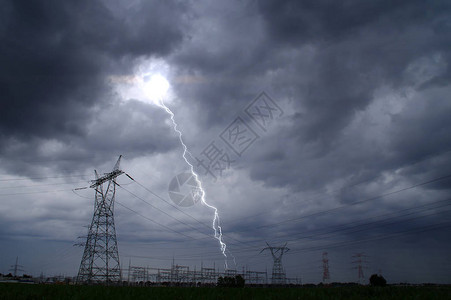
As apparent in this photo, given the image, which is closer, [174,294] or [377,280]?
[174,294]

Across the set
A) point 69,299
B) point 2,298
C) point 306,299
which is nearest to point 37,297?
point 2,298

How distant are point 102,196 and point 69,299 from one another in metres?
42.8

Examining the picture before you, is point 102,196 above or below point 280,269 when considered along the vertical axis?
above

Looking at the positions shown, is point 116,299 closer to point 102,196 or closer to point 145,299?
point 145,299

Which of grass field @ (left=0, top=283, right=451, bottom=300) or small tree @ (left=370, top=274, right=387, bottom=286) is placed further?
small tree @ (left=370, top=274, right=387, bottom=286)

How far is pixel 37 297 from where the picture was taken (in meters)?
10.8

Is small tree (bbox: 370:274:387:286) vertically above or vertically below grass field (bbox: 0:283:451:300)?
below

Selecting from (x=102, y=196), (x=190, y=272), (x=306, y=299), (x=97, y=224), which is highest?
(x=102, y=196)

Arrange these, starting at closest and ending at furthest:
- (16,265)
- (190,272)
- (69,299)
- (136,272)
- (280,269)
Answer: (69,299)
(280,269)
(136,272)
(190,272)
(16,265)

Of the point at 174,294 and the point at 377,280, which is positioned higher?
the point at 174,294

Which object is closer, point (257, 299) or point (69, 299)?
point (69, 299)

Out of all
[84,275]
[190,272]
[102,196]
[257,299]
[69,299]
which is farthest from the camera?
[190,272]

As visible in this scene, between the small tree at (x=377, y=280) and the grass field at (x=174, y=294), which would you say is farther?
the small tree at (x=377, y=280)

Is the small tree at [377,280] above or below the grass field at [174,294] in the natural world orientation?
below
